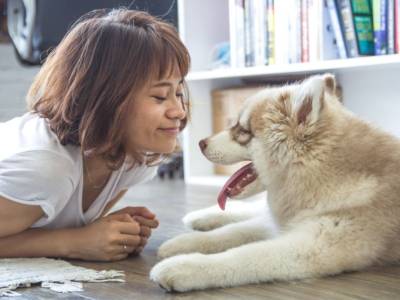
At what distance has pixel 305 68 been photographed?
2.46 m

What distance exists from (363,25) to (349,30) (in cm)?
6

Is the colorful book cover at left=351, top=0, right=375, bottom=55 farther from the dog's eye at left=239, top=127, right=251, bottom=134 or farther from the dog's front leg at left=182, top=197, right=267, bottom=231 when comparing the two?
the dog's eye at left=239, top=127, right=251, bottom=134

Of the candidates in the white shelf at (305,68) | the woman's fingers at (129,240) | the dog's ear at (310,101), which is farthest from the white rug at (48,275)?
the white shelf at (305,68)

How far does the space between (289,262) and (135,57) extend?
0.54 m

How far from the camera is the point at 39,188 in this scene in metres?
1.25

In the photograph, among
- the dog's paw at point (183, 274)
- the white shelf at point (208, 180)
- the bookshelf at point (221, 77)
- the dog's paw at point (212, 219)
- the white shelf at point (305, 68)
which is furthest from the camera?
the white shelf at point (208, 180)

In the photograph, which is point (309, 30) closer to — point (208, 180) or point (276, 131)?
point (208, 180)

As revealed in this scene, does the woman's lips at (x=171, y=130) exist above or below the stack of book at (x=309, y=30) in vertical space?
below

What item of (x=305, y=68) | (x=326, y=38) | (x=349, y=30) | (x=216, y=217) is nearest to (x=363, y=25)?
(x=349, y=30)

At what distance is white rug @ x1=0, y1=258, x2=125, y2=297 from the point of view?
1.12 metres

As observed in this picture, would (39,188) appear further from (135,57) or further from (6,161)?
(135,57)

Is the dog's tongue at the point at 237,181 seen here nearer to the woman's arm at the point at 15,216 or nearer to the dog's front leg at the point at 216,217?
the dog's front leg at the point at 216,217

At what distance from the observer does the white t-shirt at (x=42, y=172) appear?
124 centimetres

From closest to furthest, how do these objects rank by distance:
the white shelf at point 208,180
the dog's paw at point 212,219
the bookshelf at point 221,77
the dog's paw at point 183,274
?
the dog's paw at point 183,274 → the dog's paw at point 212,219 → the bookshelf at point 221,77 → the white shelf at point 208,180
